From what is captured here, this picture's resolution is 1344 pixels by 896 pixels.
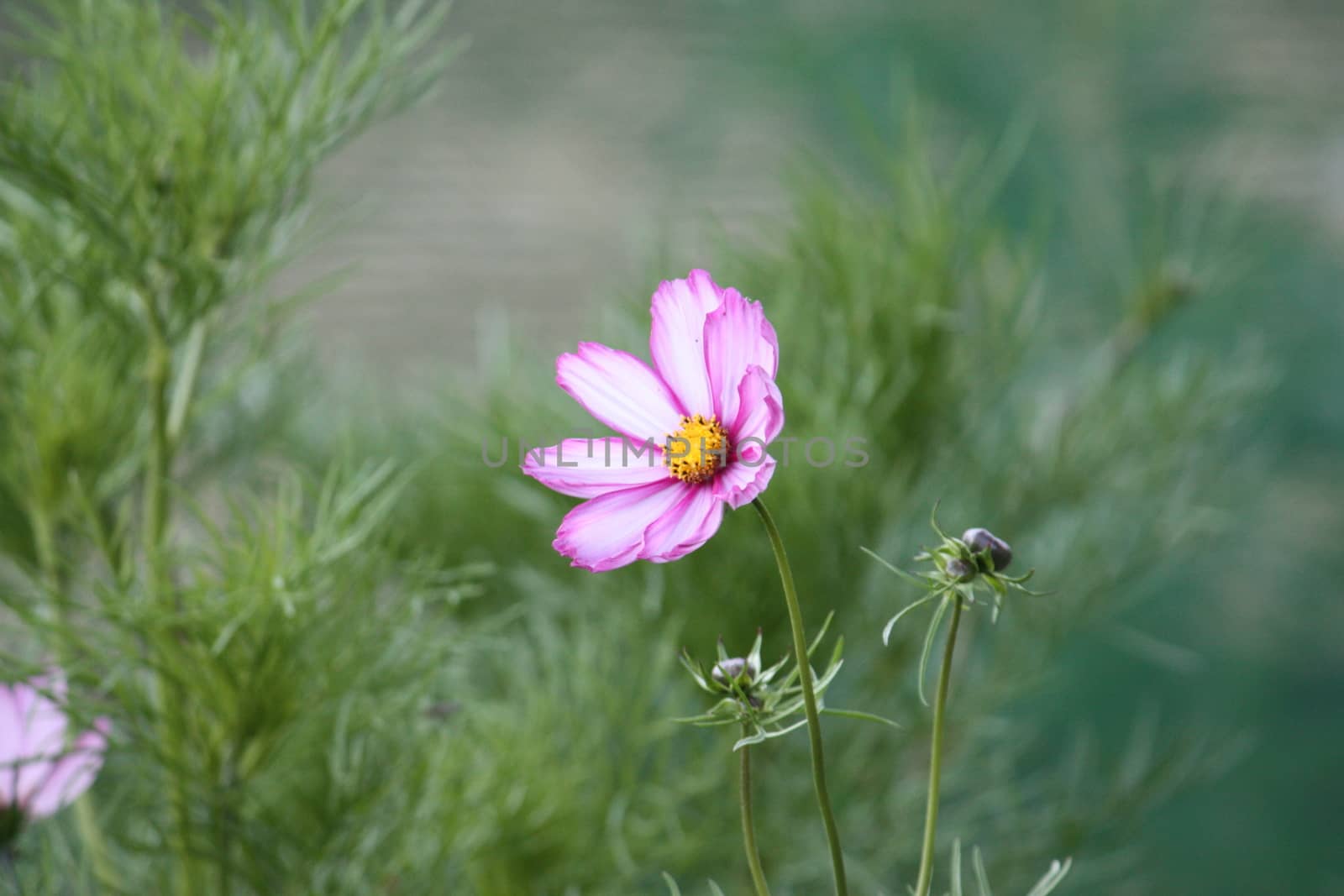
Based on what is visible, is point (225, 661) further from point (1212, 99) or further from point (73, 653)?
point (1212, 99)

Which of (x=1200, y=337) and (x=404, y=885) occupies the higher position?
(x=404, y=885)

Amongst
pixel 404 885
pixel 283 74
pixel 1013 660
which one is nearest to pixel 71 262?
pixel 283 74

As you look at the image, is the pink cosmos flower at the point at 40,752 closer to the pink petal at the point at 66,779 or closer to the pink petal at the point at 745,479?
the pink petal at the point at 66,779

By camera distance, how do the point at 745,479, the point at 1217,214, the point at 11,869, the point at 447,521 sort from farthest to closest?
the point at 1217,214, the point at 447,521, the point at 11,869, the point at 745,479

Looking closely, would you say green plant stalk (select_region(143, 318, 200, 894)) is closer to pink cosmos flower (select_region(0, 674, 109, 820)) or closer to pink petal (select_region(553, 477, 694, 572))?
pink cosmos flower (select_region(0, 674, 109, 820))

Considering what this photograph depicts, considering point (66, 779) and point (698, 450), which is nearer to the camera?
point (698, 450)

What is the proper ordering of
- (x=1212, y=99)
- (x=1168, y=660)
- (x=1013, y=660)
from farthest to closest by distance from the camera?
(x=1212, y=99) → (x=1168, y=660) → (x=1013, y=660)

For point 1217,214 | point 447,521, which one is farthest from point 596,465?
point 1217,214

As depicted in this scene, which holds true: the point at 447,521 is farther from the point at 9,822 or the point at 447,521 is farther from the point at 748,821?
the point at 748,821
